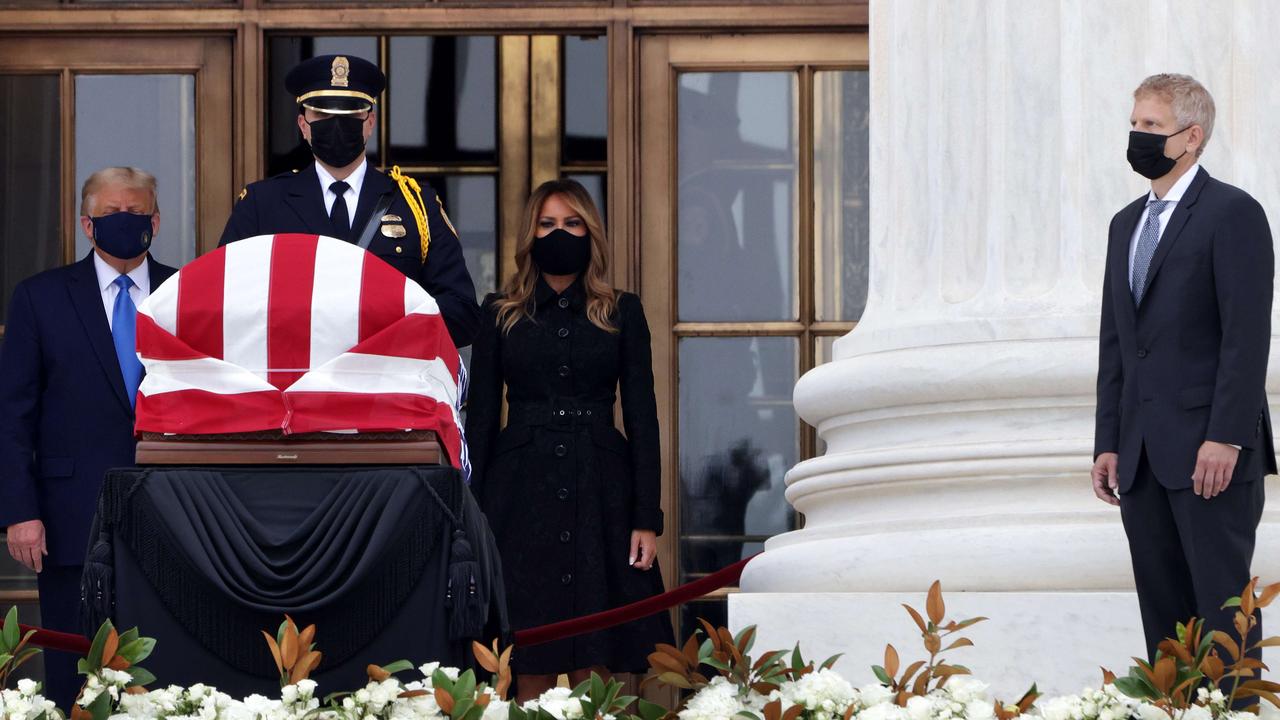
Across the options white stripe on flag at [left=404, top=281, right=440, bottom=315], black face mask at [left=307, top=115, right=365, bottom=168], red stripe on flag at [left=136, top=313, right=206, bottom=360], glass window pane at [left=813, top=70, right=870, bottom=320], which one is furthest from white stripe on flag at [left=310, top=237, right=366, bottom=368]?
glass window pane at [left=813, top=70, right=870, bottom=320]

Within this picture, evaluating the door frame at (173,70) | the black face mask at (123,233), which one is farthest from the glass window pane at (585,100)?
the black face mask at (123,233)

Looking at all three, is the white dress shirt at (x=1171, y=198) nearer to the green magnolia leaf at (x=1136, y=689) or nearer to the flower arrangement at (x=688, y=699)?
the flower arrangement at (x=688, y=699)

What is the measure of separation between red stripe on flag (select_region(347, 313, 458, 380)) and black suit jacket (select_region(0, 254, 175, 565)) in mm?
1786

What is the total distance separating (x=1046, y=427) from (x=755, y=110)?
2.80m

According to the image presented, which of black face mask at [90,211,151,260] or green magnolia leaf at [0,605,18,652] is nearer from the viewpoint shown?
green magnolia leaf at [0,605,18,652]

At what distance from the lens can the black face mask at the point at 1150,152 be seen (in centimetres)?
448

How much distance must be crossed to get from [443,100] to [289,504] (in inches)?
170

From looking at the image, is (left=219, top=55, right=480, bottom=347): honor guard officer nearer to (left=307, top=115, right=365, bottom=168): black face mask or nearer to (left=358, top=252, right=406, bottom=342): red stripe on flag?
(left=307, top=115, right=365, bottom=168): black face mask

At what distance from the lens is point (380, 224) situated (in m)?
5.52

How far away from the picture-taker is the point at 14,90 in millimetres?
7777

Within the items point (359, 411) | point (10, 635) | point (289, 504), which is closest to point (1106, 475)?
point (359, 411)

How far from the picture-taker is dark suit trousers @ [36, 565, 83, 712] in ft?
18.9

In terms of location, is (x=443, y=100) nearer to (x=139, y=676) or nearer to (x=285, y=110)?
(x=285, y=110)

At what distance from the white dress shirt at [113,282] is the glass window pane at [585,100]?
240 centimetres
